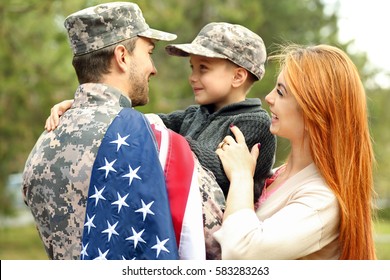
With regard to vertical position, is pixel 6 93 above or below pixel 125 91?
below

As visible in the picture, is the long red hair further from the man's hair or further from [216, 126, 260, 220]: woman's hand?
the man's hair

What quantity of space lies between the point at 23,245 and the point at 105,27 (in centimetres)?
2119

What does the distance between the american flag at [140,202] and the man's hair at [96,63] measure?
31 centimetres

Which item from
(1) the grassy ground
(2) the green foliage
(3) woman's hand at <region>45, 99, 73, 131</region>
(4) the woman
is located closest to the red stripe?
(4) the woman

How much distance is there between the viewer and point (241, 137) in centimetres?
355

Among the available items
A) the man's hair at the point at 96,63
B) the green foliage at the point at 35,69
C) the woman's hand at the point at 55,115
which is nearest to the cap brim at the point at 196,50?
the man's hair at the point at 96,63

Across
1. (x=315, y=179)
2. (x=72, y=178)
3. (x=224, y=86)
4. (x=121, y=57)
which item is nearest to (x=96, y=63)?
(x=121, y=57)

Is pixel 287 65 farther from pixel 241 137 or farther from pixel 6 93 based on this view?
pixel 6 93

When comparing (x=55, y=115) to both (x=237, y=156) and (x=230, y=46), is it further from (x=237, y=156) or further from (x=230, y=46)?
(x=230, y=46)

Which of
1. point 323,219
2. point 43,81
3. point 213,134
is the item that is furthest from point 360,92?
point 43,81

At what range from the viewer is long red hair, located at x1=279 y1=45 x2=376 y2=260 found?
10.4 feet

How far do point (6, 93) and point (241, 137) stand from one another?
11.9m

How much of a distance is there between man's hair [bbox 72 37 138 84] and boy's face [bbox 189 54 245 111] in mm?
567

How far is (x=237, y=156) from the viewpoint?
133 inches
